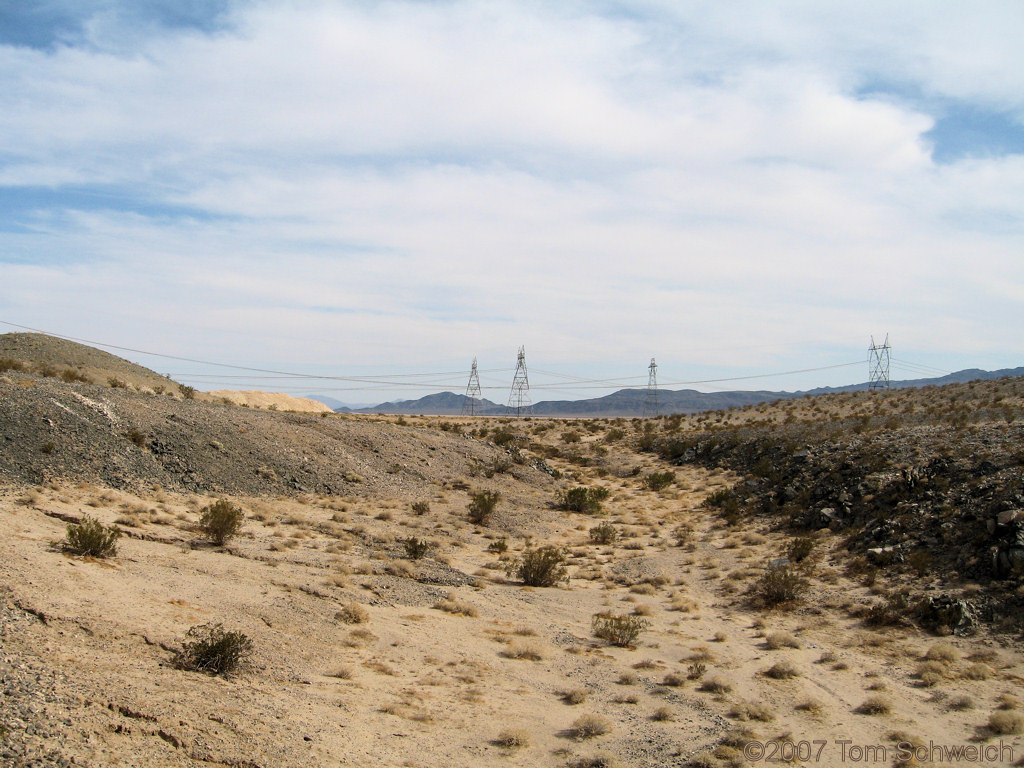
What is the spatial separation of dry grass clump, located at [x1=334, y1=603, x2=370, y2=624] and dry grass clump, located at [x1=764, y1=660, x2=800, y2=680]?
8794 millimetres

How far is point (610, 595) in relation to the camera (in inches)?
807

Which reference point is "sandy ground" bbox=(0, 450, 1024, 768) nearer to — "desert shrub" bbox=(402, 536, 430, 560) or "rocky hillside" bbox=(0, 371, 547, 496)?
"desert shrub" bbox=(402, 536, 430, 560)

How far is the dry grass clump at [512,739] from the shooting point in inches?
404

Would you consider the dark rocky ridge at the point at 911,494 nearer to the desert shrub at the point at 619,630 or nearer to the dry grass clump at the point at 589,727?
the desert shrub at the point at 619,630

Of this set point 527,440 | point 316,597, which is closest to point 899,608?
point 316,597

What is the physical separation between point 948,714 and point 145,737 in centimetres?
1307

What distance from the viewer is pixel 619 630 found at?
15898 mm

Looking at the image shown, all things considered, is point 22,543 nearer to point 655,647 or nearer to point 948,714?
point 655,647

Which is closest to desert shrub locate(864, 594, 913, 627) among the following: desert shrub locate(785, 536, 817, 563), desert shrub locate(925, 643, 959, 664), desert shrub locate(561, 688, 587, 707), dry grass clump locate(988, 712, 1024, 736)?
desert shrub locate(925, 643, 959, 664)

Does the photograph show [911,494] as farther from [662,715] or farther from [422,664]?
Result: [422,664]

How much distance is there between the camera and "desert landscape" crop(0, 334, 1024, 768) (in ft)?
32.6

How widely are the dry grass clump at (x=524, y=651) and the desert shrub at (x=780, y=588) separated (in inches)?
327

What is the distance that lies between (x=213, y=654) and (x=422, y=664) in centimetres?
413

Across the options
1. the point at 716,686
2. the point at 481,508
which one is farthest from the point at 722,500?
the point at 716,686
